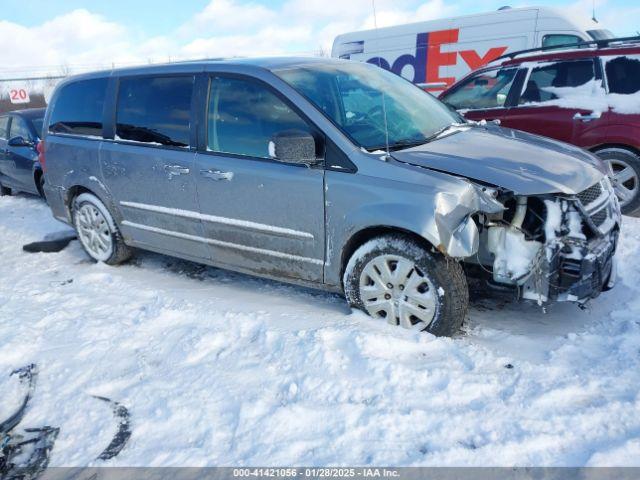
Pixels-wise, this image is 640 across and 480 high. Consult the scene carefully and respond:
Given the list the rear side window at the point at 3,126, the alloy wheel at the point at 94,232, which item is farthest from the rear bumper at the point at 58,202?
the rear side window at the point at 3,126

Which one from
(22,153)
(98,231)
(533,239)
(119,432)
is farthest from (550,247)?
(22,153)

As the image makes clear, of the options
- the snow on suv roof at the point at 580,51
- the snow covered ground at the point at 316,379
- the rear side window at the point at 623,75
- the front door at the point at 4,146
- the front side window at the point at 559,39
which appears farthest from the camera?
the front door at the point at 4,146

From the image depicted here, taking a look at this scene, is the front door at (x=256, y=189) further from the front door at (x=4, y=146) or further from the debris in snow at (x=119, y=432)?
the front door at (x=4, y=146)

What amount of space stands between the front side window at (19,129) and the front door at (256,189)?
5165mm

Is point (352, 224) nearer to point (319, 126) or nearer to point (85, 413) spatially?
point (319, 126)

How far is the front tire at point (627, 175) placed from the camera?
17.5ft

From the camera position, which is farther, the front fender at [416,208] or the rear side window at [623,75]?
the rear side window at [623,75]

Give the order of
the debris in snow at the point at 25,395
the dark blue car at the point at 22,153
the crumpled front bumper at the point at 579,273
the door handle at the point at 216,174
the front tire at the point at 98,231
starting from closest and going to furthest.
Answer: the debris in snow at the point at 25,395 < the crumpled front bumper at the point at 579,273 < the door handle at the point at 216,174 < the front tire at the point at 98,231 < the dark blue car at the point at 22,153

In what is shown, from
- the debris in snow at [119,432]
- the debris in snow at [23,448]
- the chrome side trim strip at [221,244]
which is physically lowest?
the debris in snow at [23,448]

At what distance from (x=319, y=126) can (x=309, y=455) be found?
1.97 meters

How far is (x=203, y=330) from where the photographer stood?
3.31m

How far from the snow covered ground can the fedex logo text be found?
18.3ft

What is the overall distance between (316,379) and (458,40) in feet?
25.1

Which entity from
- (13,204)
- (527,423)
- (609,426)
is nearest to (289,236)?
(527,423)
